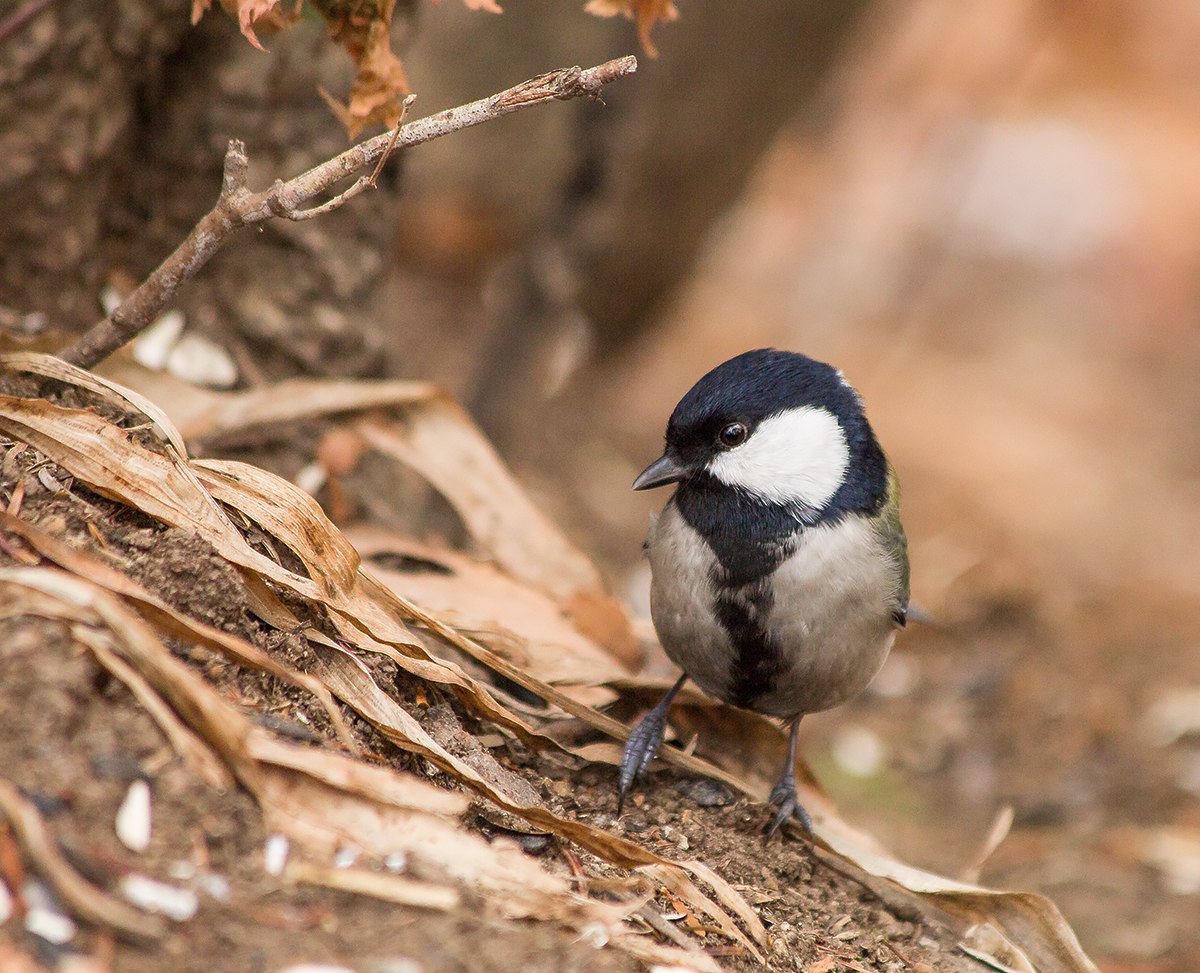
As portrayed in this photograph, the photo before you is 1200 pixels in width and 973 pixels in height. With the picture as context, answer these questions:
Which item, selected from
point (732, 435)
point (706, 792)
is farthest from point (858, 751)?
point (732, 435)

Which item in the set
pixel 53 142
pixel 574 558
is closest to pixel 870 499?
pixel 574 558

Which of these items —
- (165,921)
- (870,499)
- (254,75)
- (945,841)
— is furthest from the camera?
(945,841)

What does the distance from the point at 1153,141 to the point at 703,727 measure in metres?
9.61

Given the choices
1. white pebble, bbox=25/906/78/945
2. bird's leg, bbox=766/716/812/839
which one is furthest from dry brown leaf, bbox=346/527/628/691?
white pebble, bbox=25/906/78/945

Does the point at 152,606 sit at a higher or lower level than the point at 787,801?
higher

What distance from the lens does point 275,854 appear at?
1.73 m

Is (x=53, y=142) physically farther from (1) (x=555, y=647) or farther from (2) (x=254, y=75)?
(1) (x=555, y=647)

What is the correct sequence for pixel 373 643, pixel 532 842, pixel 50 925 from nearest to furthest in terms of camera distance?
pixel 50 925 < pixel 532 842 < pixel 373 643

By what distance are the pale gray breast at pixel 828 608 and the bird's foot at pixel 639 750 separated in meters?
0.27

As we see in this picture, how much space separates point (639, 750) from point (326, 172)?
1.39m

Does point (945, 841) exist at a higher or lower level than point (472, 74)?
lower

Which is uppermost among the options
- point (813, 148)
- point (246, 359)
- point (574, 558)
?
point (813, 148)

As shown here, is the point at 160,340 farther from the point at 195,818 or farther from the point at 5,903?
the point at 5,903

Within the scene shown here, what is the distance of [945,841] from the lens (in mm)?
4117
